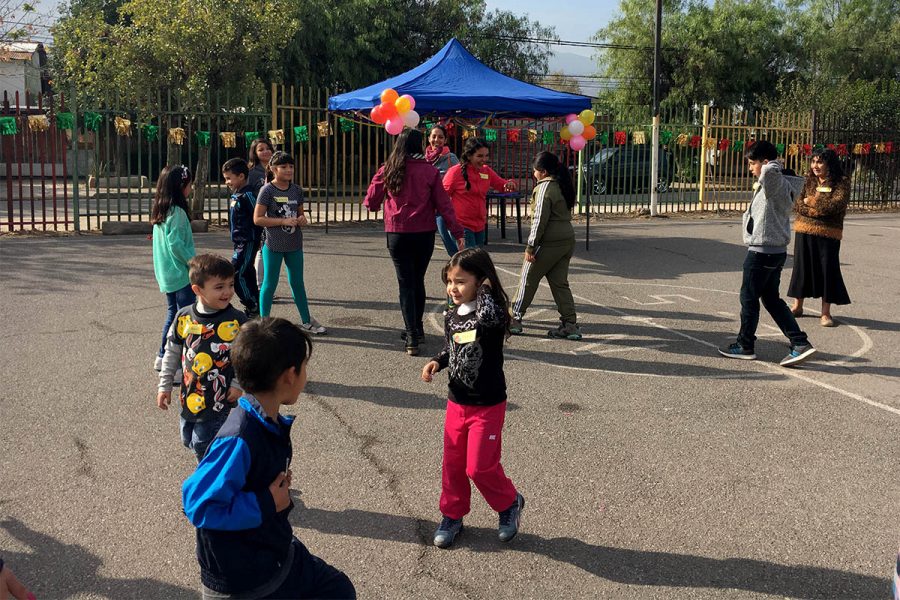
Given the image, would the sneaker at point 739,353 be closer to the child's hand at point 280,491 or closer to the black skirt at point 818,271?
the black skirt at point 818,271

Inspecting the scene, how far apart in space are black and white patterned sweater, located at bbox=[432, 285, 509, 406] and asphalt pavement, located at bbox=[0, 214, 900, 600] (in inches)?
27.0

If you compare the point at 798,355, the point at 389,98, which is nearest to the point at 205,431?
the point at 798,355

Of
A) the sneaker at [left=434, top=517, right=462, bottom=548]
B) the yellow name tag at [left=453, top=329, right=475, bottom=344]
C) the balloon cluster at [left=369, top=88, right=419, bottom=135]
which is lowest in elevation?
the sneaker at [left=434, top=517, right=462, bottom=548]

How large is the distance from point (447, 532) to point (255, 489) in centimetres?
157

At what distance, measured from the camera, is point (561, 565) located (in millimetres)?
3627

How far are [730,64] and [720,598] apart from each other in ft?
107

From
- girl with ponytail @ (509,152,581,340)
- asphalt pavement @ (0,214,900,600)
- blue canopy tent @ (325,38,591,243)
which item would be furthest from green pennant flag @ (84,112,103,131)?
girl with ponytail @ (509,152,581,340)

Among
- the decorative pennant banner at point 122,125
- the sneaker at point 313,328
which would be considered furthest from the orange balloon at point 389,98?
the decorative pennant banner at point 122,125

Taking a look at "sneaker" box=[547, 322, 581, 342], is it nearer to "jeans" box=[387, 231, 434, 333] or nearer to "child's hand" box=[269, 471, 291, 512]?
"jeans" box=[387, 231, 434, 333]

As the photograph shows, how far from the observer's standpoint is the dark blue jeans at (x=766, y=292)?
22.5 feet

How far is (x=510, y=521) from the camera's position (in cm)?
384

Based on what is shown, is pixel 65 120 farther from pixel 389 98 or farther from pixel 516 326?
pixel 516 326

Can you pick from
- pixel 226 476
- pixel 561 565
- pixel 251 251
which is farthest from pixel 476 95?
pixel 226 476

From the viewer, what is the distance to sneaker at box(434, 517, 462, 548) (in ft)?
12.4
